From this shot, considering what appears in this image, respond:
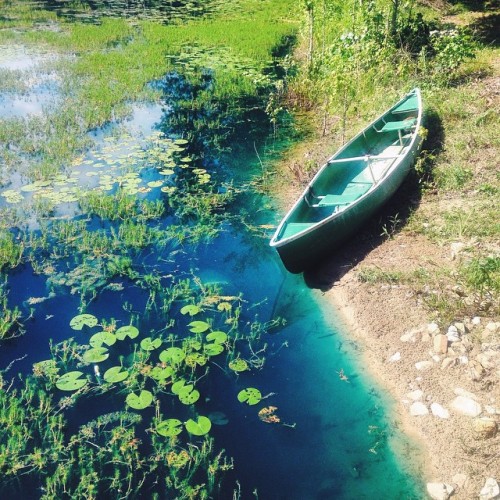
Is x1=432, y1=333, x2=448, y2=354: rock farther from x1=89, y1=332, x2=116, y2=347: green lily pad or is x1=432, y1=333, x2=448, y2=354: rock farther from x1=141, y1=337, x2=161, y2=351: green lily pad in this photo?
x1=89, y1=332, x2=116, y2=347: green lily pad

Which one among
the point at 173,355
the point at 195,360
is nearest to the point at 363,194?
the point at 195,360

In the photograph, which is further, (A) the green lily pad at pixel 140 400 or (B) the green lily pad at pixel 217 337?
(B) the green lily pad at pixel 217 337

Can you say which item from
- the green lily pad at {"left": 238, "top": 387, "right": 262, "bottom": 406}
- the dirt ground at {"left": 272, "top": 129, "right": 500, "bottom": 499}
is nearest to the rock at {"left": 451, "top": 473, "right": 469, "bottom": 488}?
the dirt ground at {"left": 272, "top": 129, "right": 500, "bottom": 499}

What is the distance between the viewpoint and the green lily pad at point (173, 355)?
4707 mm

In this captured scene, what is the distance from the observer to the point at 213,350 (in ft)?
16.0

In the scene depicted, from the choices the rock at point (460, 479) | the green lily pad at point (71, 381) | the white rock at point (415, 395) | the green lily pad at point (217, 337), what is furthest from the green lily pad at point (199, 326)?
the rock at point (460, 479)

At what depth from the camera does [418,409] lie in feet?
14.1

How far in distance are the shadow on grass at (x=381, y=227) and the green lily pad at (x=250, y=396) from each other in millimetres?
1736

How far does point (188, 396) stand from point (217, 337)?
2.56 feet

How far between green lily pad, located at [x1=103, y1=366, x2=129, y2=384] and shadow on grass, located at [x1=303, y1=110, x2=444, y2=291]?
238 cm

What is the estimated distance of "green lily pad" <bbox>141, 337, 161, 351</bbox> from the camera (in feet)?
15.9

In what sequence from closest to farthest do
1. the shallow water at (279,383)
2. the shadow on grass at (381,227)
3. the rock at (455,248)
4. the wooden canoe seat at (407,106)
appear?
the shallow water at (279,383)
the rock at (455,248)
the shadow on grass at (381,227)
the wooden canoe seat at (407,106)

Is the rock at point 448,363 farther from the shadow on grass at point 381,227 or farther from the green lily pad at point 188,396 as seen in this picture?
the green lily pad at point 188,396

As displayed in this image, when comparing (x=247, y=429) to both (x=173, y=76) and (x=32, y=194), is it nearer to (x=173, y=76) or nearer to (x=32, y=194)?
(x=32, y=194)
